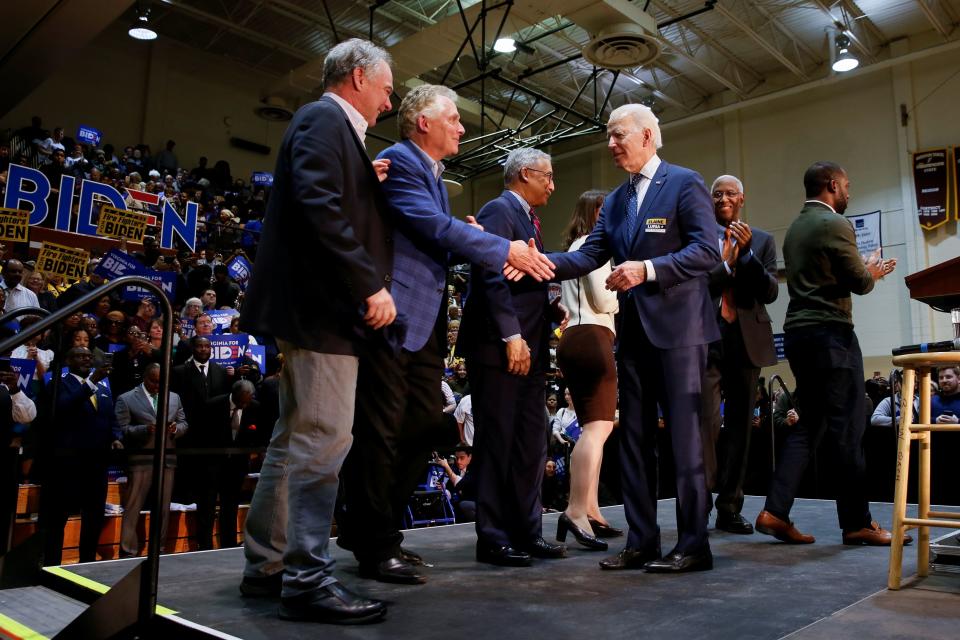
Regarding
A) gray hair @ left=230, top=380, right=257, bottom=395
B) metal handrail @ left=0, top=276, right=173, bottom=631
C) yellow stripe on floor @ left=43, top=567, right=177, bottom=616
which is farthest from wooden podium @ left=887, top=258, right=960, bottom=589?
gray hair @ left=230, top=380, right=257, bottom=395

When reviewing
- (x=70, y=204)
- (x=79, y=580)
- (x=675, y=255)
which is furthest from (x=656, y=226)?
(x=70, y=204)

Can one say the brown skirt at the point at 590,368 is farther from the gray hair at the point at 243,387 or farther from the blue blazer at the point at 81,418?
the blue blazer at the point at 81,418

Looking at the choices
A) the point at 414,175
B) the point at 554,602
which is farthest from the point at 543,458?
the point at 414,175

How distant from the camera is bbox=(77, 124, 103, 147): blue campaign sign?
42.4ft

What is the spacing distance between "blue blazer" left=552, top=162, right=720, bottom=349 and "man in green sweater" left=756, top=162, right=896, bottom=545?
25.1 inches

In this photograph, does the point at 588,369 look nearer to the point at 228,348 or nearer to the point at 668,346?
the point at 668,346

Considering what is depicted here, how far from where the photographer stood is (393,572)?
221 cm

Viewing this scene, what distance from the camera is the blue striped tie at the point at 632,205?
8.58 ft

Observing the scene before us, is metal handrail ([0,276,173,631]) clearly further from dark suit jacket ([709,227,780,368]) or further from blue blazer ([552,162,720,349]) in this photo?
dark suit jacket ([709,227,780,368])

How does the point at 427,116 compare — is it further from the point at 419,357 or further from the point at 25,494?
the point at 25,494

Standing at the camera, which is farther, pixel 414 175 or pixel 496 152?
pixel 496 152

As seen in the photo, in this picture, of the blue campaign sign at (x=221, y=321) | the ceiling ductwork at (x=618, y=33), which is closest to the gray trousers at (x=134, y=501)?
the blue campaign sign at (x=221, y=321)

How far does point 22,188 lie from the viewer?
371 inches

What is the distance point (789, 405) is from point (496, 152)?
7547 millimetres
